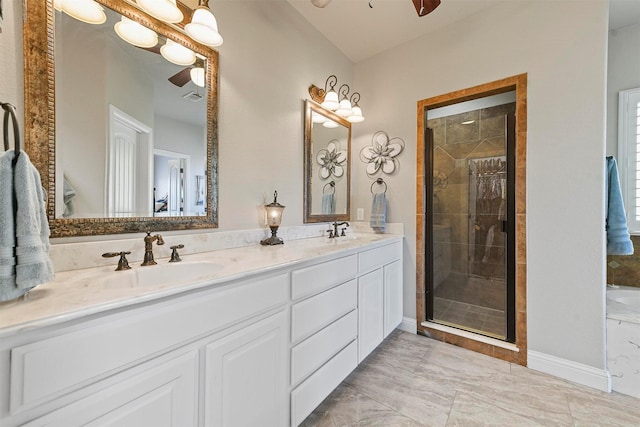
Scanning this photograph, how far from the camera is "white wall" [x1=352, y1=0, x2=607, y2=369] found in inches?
66.1

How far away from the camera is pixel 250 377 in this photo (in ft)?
3.38

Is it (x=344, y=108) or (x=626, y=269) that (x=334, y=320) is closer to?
(x=344, y=108)

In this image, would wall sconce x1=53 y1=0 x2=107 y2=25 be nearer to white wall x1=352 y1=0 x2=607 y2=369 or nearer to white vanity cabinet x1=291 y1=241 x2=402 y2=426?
white vanity cabinet x1=291 y1=241 x2=402 y2=426

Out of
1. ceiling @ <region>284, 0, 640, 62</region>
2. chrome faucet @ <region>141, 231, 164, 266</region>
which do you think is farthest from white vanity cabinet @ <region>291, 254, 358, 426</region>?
ceiling @ <region>284, 0, 640, 62</region>

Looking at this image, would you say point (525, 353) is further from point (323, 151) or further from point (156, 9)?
point (156, 9)

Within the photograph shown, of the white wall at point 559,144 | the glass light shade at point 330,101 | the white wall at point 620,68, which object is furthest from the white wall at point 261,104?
the white wall at point 620,68

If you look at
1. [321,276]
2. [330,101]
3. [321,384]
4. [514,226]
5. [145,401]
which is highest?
[330,101]

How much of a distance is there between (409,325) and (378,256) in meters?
0.96

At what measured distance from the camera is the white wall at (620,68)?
221 cm

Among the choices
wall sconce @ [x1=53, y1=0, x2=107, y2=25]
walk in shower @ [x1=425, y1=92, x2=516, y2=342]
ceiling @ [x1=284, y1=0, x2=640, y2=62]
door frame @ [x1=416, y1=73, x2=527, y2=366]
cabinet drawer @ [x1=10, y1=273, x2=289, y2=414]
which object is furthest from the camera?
walk in shower @ [x1=425, y1=92, x2=516, y2=342]

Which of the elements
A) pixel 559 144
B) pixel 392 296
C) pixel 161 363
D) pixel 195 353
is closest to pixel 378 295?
pixel 392 296

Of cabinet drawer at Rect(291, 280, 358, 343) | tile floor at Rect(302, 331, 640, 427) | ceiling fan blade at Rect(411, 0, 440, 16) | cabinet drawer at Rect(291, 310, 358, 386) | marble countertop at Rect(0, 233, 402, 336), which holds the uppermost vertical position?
ceiling fan blade at Rect(411, 0, 440, 16)

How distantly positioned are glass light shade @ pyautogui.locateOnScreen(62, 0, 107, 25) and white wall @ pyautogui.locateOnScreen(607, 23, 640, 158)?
378 cm

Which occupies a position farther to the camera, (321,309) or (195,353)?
(321,309)
